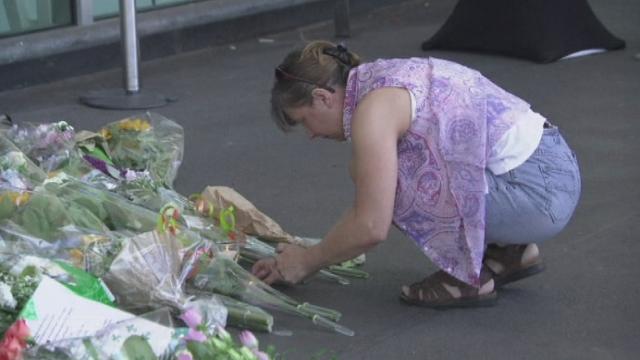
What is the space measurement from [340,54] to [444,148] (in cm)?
43

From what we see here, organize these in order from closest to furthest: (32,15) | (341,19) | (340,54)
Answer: (340,54), (32,15), (341,19)

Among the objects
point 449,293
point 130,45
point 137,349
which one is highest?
point 137,349

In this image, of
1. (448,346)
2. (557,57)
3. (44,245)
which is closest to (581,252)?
(448,346)


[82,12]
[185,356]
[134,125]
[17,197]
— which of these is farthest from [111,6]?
[185,356]

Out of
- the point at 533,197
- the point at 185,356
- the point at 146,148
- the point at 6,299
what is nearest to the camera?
the point at 185,356

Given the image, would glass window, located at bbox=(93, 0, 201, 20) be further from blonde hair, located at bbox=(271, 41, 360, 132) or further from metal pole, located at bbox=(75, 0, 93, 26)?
blonde hair, located at bbox=(271, 41, 360, 132)

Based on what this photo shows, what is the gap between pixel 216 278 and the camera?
164 inches

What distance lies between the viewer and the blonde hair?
396 cm

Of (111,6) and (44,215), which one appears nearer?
(44,215)

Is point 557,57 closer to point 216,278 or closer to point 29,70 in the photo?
point 29,70

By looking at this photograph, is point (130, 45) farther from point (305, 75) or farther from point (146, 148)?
point (305, 75)

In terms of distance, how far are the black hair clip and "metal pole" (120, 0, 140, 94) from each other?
10.9 feet

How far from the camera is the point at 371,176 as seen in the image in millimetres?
3908

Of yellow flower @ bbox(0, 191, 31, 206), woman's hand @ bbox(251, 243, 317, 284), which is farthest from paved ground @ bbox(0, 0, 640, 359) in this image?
yellow flower @ bbox(0, 191, 31, 206)
